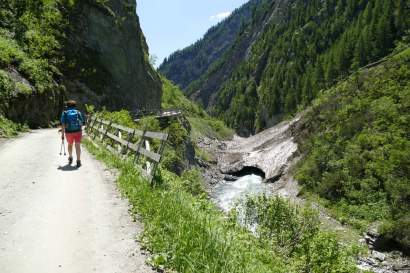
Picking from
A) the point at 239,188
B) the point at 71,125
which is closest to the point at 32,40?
the point at 239,188

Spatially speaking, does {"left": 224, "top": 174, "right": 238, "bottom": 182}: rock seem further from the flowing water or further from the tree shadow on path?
the tree shadow on path

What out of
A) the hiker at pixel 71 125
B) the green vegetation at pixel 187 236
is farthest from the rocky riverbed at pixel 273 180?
the green vegetation at pixel 187 236

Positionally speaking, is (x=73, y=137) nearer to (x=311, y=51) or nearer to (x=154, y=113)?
(x=154, y=113)

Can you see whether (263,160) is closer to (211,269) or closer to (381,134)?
(381,134)

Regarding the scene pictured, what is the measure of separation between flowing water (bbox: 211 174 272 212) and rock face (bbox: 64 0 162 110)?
64.0 ft

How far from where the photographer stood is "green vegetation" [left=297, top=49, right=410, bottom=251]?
125 ft

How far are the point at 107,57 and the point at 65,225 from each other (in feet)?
190

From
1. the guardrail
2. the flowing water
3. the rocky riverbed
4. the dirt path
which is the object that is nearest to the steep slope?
the guardrail

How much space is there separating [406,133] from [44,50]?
4093cm

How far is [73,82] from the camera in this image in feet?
176

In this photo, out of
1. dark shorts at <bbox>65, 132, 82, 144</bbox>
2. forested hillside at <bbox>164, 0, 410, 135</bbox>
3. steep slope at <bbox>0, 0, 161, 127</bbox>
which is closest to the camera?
dark shorts at <bbox>65, 132, 82, 144</bbox>

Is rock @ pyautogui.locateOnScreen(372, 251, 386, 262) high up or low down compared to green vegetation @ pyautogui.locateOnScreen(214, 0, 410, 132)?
down

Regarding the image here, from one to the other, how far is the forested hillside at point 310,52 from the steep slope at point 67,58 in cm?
6620

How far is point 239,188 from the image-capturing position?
57.9m
